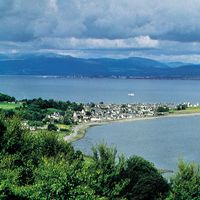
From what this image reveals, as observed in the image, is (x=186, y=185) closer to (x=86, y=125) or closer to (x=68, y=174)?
(x=68, y=174)

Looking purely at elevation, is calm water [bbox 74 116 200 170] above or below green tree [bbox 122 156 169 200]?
below

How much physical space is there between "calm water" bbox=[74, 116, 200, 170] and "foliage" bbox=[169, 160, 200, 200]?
2880cm

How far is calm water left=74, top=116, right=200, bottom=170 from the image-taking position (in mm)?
70613

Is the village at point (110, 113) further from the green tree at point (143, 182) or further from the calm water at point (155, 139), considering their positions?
the green tree at point (143, 182)

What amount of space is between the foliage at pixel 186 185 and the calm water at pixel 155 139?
1134 inches

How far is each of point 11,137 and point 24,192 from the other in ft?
27.3

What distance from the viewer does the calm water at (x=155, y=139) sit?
232 feet

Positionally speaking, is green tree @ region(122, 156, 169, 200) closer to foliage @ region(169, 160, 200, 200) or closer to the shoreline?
foliage @ region(169, 160, 200, 200)

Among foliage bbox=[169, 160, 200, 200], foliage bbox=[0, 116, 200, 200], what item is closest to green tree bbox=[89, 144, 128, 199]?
foliage bbox=[0, 116, 200, 200]

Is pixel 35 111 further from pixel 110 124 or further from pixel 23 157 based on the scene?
pixel 23 157

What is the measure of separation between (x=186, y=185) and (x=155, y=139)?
6215cm

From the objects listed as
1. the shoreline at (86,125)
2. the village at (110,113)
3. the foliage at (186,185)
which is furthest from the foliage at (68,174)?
the village at (110,113)

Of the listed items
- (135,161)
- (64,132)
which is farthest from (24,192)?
(64,132)

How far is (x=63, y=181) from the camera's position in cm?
2095
